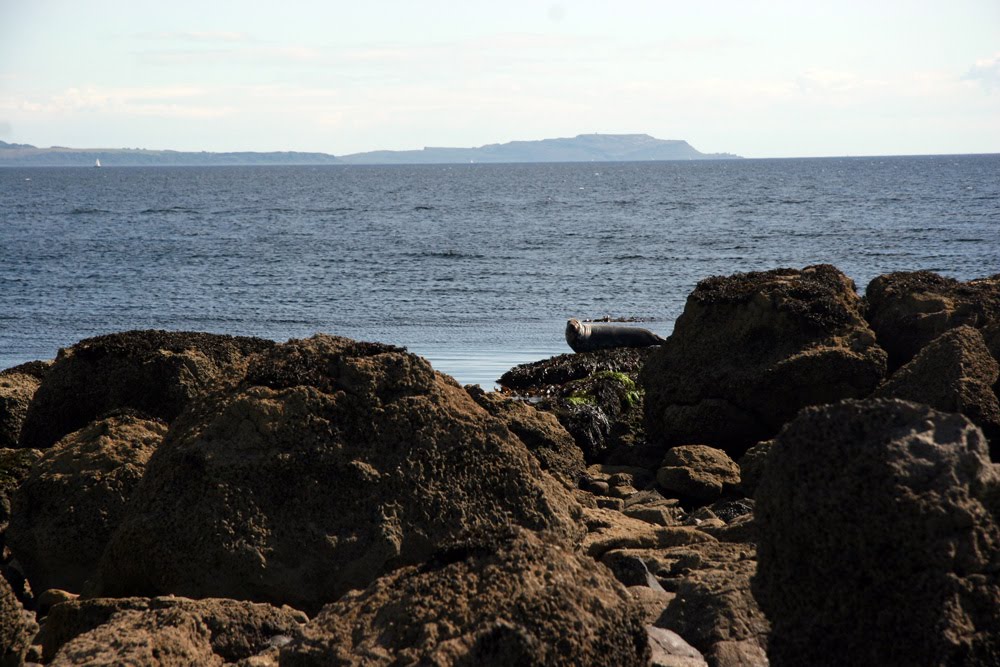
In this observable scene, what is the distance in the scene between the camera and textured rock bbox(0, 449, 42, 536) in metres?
6.97

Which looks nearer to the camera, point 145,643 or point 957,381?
point 145,643

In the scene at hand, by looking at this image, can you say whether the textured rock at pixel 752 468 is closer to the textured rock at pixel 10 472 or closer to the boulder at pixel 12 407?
the textured rock at pixel 10 472

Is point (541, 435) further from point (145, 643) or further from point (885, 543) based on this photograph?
point (885, 543)

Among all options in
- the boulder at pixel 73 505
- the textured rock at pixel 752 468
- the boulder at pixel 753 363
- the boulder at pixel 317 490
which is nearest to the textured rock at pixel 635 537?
the boulder at pixel 317 490

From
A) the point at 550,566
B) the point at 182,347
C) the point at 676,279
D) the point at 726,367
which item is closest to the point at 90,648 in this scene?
the point at 550,566

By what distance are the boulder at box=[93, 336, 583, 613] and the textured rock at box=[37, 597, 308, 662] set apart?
1.35 ft

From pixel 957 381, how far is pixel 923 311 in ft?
9.53

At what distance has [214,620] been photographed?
424 centimetres

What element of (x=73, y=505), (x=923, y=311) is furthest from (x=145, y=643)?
(x=923, y=311)

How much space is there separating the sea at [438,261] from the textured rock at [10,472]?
7.96 meters

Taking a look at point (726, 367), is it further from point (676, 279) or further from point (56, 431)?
point (676, 279)

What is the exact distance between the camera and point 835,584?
3.57 meters

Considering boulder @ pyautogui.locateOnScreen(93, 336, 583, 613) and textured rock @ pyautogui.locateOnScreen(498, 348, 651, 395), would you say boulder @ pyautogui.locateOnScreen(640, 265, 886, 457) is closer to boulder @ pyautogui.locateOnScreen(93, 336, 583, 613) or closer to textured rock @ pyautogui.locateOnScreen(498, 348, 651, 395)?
textured rock @ pyautogui.locateOnScreen(498, 348, 651, 395)

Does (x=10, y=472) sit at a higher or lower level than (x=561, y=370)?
higher
